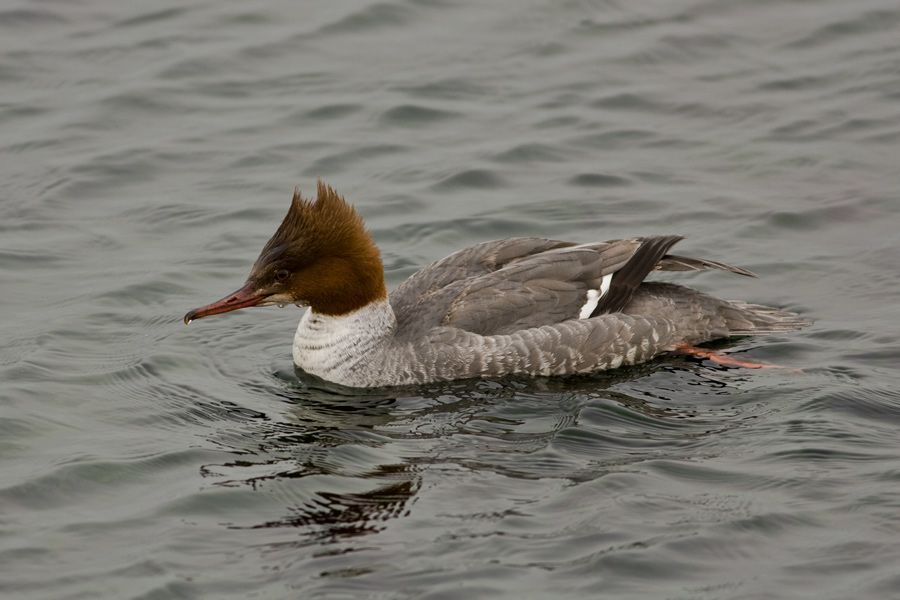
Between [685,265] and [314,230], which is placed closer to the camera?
[314,230]

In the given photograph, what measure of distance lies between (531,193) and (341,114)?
98.5 inches

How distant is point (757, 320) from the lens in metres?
11.1

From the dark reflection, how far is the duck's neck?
5.3 inches

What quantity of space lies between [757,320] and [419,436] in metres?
3.00

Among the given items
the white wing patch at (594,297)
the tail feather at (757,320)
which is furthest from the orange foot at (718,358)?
the white wing patch at (594,297)

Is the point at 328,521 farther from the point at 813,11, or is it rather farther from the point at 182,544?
the point at 813,11

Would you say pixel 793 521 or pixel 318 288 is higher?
pixel 318 288

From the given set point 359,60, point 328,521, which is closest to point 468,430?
point 328,521

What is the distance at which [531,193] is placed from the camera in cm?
1374

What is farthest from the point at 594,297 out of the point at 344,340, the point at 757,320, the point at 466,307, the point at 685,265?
the point at 344,340

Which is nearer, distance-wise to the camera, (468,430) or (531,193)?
(468,430)

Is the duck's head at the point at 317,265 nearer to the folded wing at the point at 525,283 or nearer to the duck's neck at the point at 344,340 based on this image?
the duck's neck at the point at 344,340

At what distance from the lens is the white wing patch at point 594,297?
10.7 m

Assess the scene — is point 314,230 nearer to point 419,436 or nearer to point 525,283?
point 525,283
